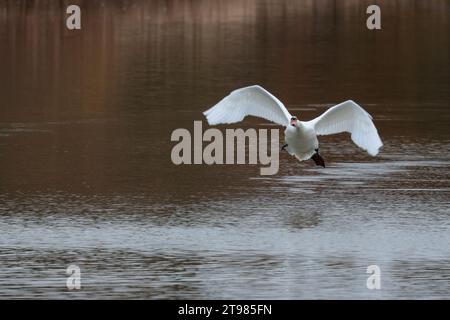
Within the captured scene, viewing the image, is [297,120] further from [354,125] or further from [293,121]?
[354,125]

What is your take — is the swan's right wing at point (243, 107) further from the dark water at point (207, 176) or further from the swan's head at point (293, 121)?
the dark water at point (207, 176)

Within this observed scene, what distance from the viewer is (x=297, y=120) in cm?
1948

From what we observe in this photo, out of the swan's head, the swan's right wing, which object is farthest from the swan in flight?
the swan's head

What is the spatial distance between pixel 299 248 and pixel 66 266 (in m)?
2.76

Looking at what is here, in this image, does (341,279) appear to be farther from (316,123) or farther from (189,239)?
(316,123)

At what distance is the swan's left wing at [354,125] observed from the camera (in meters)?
19.6

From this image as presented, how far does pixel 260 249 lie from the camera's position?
56.7ft

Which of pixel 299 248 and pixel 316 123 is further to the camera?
pixel 316 123

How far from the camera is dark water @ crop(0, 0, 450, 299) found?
1622cm

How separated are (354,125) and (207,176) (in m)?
2.72

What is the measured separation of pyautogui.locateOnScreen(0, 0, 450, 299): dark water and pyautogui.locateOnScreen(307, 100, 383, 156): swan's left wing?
0.81 metres

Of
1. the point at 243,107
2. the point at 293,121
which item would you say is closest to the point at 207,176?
the point at 243,107

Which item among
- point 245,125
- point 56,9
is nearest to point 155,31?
point 56,9

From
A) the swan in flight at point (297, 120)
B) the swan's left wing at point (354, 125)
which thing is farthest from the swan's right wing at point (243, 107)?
the swan's left wing at point (354, 125)
